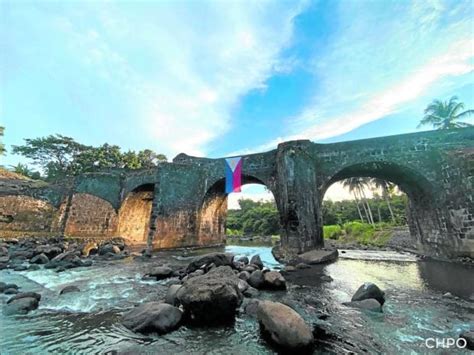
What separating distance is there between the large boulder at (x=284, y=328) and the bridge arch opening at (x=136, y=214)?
17145 mm

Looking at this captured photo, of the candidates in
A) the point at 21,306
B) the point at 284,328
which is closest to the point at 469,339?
the point at 284,328

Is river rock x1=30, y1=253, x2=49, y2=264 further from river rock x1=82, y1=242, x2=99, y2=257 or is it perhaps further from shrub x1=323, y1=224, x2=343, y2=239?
shrub x1=323, y1=224, x2=343, y2=239

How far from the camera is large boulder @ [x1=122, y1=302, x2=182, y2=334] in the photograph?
3688 millimetres

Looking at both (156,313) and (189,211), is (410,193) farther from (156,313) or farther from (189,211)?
(156,313)

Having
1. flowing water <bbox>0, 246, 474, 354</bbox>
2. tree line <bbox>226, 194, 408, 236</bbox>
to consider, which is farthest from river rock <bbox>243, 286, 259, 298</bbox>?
tree line <bbox>226, 194, 408, 236</bbox>

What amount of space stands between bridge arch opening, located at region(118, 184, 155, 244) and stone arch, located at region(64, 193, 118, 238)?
29.6 inches

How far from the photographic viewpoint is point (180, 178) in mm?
16609

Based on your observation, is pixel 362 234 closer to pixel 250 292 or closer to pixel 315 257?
pixel 315 257

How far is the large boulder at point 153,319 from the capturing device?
3.69 metres

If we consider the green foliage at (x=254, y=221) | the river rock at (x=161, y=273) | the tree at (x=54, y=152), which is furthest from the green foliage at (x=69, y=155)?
the river rock at (x=161, y=273)

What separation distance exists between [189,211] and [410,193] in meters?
12.5

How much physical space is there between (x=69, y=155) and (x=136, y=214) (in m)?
19.2

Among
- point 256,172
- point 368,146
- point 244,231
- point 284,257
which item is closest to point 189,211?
point 256,172

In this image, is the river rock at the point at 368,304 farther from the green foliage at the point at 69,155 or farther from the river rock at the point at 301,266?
the green foliage at the point at 69,155
